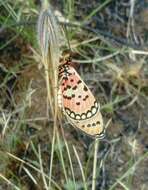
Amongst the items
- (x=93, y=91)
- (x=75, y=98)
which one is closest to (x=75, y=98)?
(x=75, y=98)

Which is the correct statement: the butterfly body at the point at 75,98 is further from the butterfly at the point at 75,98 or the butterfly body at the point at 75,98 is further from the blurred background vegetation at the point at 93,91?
the blurred background vegetation at the point at 93,91

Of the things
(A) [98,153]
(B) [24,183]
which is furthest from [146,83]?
(B) [24,183]

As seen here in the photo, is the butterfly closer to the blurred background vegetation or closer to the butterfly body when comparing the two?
the butterfly body

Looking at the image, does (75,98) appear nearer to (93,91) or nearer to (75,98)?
(75,98)

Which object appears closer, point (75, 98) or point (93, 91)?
point (75, 98)

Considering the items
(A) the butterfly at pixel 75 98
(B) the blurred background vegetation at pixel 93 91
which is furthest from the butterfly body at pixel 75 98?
(B) the blurred background vegetation at pixel 93 91

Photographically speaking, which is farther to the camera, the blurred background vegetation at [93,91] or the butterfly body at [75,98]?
the blurred background vegetation at [93,91]

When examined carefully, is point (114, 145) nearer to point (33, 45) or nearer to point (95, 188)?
point (95, 188)

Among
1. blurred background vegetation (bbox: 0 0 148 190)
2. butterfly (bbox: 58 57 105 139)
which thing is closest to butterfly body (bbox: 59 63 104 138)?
butterfly (bbox: 58 57 105 139)
